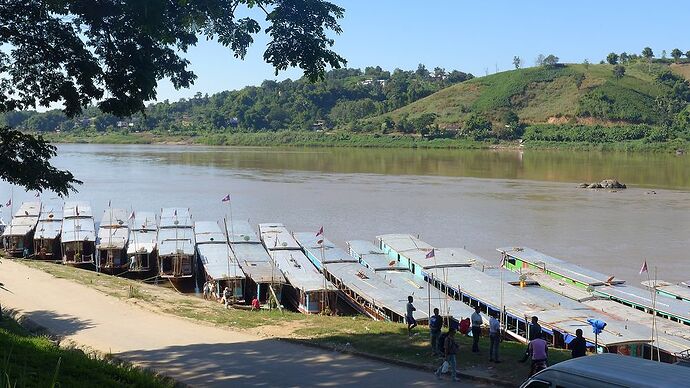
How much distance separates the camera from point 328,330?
54.2 ft

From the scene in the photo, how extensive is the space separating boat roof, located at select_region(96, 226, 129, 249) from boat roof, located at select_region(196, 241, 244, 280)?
10.9ft

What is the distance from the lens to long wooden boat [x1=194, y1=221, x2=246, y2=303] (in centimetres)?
2311

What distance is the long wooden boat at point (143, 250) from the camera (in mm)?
27297

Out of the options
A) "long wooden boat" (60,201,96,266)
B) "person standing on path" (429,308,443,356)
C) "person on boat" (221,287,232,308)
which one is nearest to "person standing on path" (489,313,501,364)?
"person standing on path" (429,308,443,356)

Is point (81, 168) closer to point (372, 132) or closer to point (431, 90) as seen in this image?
point (372, 132)

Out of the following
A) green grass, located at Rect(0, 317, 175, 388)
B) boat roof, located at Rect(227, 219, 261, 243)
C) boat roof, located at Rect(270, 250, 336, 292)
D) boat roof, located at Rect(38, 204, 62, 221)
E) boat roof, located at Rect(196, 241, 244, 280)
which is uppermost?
green grass, located at Rect(0, 317, 175, 388)

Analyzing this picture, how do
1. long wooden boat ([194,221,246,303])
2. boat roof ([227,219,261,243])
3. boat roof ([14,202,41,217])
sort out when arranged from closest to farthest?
long wooden boat ([194,221,246,303]) → boat roof ([227,219,261,243]) → boat roof ([14,202,41,217])

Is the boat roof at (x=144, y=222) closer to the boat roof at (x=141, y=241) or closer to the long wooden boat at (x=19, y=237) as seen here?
the boat roof at (x=141, y=241)

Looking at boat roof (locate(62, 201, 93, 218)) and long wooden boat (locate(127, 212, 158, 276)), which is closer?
long wooden boat (locate(127, 212, 158, 276))

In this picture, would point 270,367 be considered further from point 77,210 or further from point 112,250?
point 77,210

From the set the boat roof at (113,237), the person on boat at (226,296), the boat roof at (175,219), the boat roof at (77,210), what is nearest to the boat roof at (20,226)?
the boat roof at (77,210)

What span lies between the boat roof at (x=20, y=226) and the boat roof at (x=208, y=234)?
24.1ft

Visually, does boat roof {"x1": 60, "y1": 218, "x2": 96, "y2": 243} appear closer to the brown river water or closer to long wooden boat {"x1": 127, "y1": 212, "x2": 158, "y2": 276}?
long wooden boat {"x1": 127, "y1": 212, "x2": 158, "y2": 276}

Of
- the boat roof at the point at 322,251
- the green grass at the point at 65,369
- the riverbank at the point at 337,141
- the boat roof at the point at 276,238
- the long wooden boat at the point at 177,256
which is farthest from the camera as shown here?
the riverbank at the point at 337,141
